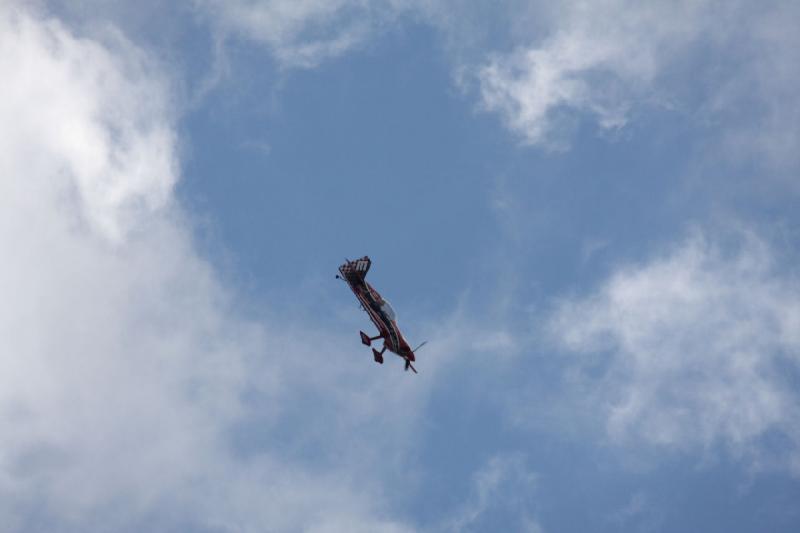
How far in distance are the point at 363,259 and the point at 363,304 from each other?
8003 mm

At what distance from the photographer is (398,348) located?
429 ft

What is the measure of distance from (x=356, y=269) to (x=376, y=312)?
8039 millimetres

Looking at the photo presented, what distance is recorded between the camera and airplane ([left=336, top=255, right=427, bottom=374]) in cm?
13025

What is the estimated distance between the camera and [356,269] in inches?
5138

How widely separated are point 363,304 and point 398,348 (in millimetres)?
9616

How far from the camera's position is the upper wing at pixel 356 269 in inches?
5103

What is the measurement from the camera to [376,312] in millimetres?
130875

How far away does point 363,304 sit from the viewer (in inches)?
5202

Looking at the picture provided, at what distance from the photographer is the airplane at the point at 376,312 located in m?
130

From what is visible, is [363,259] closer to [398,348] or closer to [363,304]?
[363,304]

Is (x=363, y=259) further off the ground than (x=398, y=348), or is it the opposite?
(x=363, y=259)

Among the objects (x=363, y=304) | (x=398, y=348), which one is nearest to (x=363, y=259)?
(x=363, y=304)

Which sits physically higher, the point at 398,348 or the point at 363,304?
the point at 363,304
